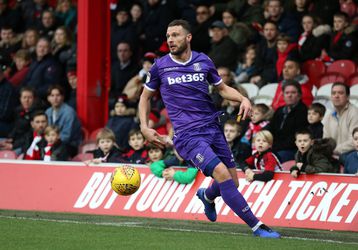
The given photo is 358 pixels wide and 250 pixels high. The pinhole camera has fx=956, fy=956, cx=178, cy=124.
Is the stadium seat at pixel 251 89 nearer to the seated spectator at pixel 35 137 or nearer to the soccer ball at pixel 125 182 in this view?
the seated spectator at pixel 35 137

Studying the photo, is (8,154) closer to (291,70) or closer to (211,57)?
(211,57)

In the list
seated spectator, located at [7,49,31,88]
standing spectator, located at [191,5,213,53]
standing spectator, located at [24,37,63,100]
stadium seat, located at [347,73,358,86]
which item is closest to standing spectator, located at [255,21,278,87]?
stadium seat, located at [347,73,358,86]

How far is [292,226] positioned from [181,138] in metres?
2.11

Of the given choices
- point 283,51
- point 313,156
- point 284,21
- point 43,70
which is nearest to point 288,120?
point 313,156

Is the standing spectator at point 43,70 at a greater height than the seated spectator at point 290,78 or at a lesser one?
lesser

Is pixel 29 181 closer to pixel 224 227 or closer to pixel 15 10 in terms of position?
pixel 224 227

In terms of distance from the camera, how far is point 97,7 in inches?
650

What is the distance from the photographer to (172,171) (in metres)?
12.3

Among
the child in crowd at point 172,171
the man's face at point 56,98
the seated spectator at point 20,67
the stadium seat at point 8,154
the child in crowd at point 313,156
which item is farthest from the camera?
the seated spectator at point 20,67

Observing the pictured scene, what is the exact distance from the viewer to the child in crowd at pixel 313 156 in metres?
11.5

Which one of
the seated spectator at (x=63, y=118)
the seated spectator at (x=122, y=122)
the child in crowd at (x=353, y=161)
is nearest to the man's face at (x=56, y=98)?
the seated spectator at (x=63, y=118)

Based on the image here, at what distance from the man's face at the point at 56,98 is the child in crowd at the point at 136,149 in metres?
2.31

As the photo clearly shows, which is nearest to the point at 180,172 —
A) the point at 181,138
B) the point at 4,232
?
the point at 181,138

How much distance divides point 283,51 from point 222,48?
1.34m
